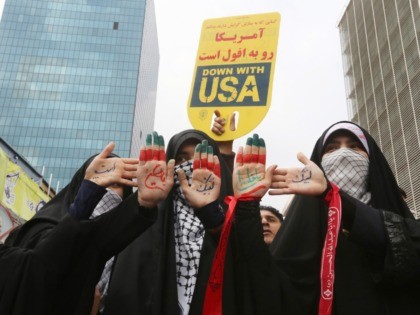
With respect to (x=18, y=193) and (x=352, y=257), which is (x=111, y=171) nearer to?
(x=352, y=257)

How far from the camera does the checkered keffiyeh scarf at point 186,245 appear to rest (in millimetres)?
1649

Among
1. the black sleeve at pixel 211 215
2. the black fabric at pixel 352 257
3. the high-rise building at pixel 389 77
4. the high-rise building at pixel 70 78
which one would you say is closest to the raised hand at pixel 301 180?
the black fabric at pixel 352 257

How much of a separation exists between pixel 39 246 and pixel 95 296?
0.35 m

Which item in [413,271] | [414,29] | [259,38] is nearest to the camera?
[413,271]

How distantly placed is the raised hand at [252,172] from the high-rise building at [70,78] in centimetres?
4362

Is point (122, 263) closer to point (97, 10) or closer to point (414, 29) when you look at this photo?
point (414, 29)

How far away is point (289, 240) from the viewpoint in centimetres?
176

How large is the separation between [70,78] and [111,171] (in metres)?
49.2

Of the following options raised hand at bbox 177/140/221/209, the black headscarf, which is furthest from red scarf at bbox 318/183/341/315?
the black headscarf

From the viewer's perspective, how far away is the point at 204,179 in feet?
5.37

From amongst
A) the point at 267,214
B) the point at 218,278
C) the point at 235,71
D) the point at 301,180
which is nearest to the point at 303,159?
the point at 301,180

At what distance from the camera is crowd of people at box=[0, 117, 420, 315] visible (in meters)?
1.48

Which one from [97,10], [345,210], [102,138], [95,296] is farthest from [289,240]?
[97,10]

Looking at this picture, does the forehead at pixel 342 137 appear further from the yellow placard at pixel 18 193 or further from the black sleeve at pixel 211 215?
the yellow placard at pixel 18 193
